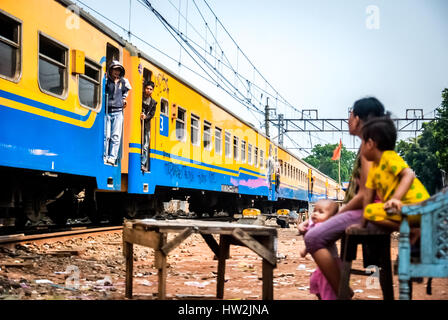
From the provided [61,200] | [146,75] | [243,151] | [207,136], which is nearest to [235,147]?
[243,151]

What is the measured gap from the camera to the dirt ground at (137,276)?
187 inches

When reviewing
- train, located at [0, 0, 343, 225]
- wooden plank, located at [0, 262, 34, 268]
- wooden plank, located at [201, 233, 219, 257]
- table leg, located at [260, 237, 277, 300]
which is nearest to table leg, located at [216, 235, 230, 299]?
wooden plank, located at [201, 233, 219, 257]

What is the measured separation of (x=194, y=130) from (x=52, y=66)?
655 centimetres

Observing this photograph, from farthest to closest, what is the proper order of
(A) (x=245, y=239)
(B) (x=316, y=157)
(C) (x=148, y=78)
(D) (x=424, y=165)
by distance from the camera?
(B) (x=316, y=157)
(D) (x=424, y=165)
(C) (x=148, y=78)
(A) (x=245, y=239)

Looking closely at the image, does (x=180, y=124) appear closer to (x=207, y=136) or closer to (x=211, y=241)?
(x=207, y=136)

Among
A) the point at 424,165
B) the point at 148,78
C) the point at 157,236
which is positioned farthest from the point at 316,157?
the point at 157,236

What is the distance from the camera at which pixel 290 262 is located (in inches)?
303

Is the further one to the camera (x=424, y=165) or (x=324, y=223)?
(x=424, y=165)

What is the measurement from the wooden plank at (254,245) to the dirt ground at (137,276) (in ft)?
3.22

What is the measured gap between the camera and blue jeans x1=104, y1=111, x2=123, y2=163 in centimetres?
928

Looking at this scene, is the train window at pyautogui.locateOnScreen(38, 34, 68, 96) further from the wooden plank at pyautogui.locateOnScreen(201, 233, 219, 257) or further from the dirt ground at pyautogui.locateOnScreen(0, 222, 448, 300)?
the wooden plank at pyautogui.locateOnScreen(201, 233, 219, 257)

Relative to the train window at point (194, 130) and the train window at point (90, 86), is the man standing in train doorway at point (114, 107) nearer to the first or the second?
the train window at point (90, 86)

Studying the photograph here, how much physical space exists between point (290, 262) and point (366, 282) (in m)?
2.04

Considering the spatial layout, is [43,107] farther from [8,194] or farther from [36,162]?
[8,194]
